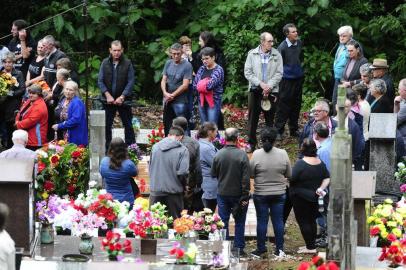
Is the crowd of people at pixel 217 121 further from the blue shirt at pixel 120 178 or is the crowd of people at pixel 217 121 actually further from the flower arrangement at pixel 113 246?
the flower arrangement at pixel 113 246

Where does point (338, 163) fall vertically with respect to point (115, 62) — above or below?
below

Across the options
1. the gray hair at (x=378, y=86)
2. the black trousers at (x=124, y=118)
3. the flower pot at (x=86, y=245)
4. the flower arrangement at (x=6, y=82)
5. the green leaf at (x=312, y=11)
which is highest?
the green leaf at (x=312, y=11)

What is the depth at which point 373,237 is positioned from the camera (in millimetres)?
15336

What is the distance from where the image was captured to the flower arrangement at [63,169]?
1800 cm

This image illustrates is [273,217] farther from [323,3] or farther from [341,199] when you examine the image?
[323,3]

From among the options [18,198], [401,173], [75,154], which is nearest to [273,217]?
[401,173]

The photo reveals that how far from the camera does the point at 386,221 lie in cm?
1461

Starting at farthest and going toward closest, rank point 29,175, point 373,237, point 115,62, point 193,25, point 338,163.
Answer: point 193,25 → point 115,62 → point 373,237 → point 29,175 → point 338,163

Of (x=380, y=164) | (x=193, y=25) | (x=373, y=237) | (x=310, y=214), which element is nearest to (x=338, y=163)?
(x=373, y=237)

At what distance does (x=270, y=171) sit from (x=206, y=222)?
1366 millimetres

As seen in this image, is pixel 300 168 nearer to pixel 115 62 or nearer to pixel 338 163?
pixel 338 163

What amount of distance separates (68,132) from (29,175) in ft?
16.8

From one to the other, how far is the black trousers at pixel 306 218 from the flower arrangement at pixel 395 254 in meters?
2.86

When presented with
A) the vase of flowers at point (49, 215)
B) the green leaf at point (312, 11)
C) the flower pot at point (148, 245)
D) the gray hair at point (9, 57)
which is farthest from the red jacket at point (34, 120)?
the green leaf at point (312, 11)
